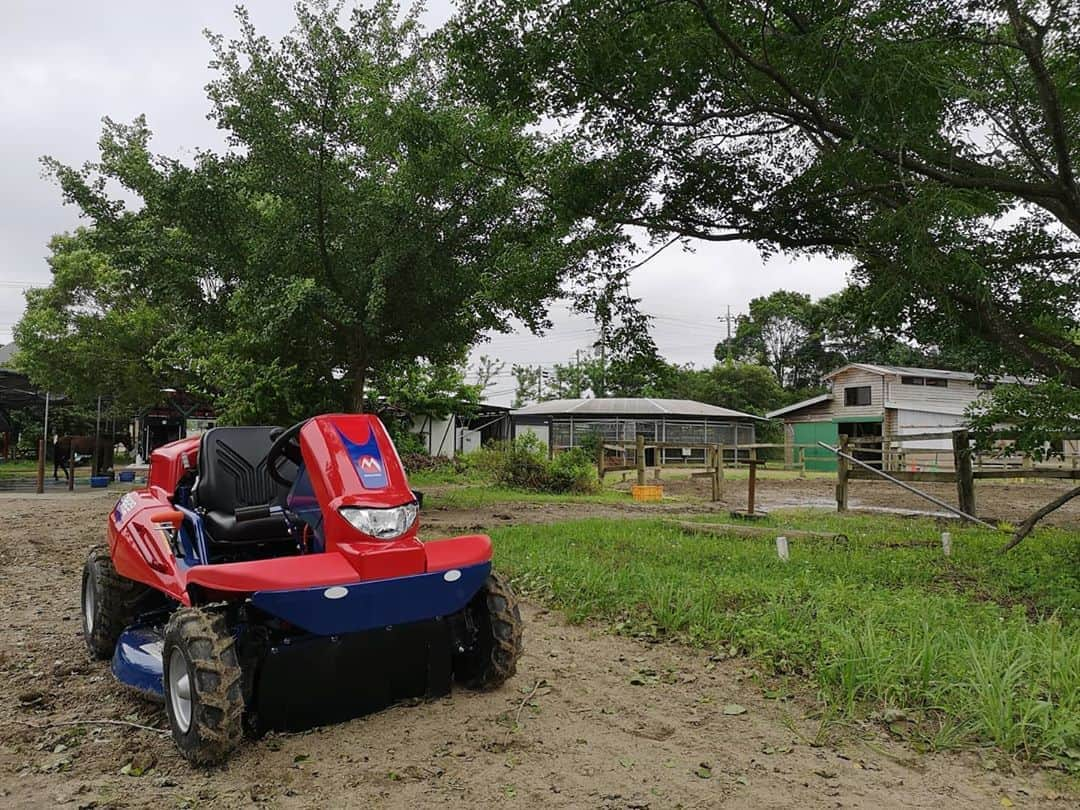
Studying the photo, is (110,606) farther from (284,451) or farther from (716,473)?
(716,473)

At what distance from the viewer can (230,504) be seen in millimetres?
4152

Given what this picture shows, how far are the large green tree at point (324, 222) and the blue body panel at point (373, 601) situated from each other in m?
6.31

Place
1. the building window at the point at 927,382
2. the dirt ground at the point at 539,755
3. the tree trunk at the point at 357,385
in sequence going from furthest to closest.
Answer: the building window at the point at 927,382 < the tree trunk at the point at 357,385 < the dirt ground at the point at 539,755

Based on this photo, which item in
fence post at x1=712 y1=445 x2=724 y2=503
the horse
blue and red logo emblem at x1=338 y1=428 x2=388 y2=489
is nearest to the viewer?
blue and red logo emblem at x1=338 y1=428 x2=388 y2=489

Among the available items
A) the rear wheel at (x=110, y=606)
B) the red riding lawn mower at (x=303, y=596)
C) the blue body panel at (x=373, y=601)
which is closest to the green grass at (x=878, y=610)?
the red riding lawn mower at (x=303, y=596)

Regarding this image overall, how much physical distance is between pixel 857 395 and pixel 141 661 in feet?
112

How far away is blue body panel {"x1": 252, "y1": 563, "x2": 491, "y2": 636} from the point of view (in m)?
3.05

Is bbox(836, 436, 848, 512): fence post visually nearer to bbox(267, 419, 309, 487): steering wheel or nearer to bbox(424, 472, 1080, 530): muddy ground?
bbox(424, 472, 1080, 530): muddy ground

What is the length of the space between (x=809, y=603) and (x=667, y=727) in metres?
2.04

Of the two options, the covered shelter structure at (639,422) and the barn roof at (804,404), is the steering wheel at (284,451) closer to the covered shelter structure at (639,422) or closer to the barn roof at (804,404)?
the covered shelter structure at (639,422)

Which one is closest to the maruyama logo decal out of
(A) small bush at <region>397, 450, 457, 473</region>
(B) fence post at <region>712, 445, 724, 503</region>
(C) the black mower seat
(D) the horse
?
(C) the black mower seat

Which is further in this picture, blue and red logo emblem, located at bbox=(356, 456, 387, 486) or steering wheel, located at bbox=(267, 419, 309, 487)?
steering wheel, located at bbox=(267, 419, 309, 487)

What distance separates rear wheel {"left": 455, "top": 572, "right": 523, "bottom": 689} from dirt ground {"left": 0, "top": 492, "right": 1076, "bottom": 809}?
122mm

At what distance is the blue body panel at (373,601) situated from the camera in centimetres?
305
